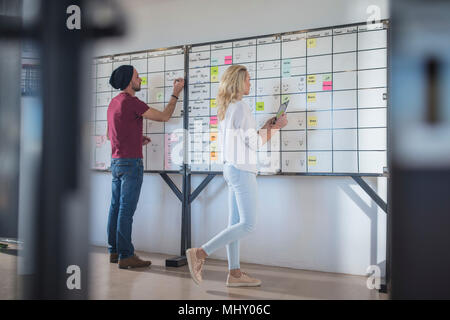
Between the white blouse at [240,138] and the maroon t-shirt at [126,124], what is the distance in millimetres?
865

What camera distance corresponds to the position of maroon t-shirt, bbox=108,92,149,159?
9.62ft

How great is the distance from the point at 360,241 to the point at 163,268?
1406 millimetres

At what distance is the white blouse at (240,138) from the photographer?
7.57ft

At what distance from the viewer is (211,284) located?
2.51 meters

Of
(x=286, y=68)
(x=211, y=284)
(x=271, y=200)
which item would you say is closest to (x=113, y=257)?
(x=211, y=284)

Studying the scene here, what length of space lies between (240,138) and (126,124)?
1.04m

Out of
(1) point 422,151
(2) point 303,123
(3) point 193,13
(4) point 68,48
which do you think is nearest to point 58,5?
(4) point 68,48

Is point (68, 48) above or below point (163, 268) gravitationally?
above

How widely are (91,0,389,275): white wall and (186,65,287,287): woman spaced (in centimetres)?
60

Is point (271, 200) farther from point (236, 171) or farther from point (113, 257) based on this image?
point (113, 257)

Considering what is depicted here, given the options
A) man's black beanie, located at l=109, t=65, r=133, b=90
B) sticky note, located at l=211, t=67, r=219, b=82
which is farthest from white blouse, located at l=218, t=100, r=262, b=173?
man's black beanie, located at l=109, t=65, r=133, b=90

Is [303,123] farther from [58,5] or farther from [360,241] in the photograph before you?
[58,5]

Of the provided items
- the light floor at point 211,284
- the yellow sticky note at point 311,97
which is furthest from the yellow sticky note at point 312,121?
the light floor at point 211,284
